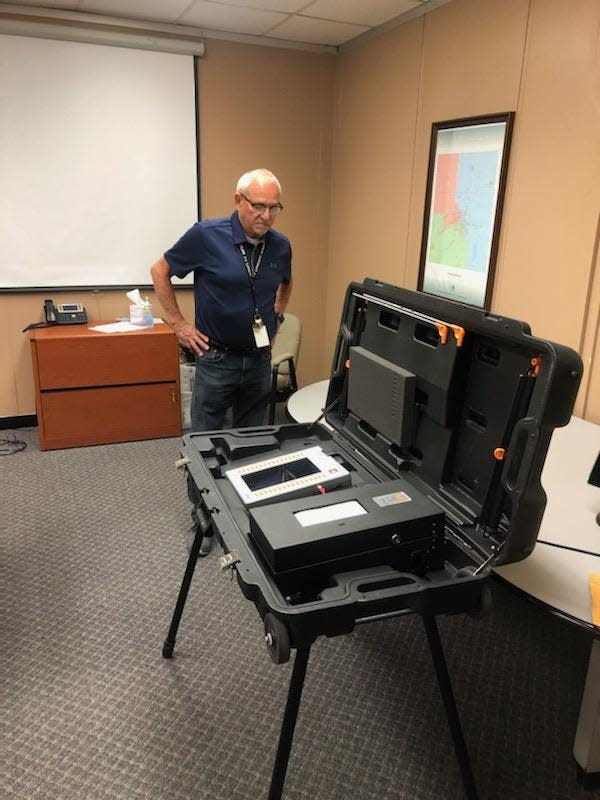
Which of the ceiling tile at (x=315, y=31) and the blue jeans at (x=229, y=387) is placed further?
the ceiling tile at (x=315, y=31)

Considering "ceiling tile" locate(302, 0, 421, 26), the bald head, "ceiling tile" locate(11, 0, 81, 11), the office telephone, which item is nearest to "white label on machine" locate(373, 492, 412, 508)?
the bald head

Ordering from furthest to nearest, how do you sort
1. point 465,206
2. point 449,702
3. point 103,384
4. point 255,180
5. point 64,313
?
1. point 64,313
2. point 103,384
3. point 465,206
4. point 255,180
5. point 449,702

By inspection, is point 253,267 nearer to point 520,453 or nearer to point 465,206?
point 465,206

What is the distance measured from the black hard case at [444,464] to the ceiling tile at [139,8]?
2747mm

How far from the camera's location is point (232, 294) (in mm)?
2570

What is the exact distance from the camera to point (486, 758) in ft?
5.86

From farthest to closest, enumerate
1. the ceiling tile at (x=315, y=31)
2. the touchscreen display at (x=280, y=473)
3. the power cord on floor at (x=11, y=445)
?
the power cord on floor at (x=11, y=445)
the ceiling tile at (x=315, y=31)
the touchscreen display at (x=280, y=473)

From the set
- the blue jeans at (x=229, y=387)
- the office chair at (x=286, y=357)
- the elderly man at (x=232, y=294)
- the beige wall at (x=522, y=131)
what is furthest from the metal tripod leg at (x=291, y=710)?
the office chair at (x=286, y=357)

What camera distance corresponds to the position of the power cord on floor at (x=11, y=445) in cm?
376

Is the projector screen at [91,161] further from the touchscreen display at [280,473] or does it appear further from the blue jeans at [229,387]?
the touchscreen display at [280,473]

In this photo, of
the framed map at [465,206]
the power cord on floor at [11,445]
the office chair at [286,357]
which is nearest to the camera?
the framed map at [465,206]

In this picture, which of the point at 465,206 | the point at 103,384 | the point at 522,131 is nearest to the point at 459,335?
the point at 522,131

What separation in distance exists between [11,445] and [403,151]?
2.96 m

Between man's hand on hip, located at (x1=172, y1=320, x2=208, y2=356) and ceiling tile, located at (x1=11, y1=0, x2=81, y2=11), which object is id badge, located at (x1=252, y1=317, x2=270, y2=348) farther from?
ceiling tile, located at (x1=11, y1=0, x2=81, y2=11)
